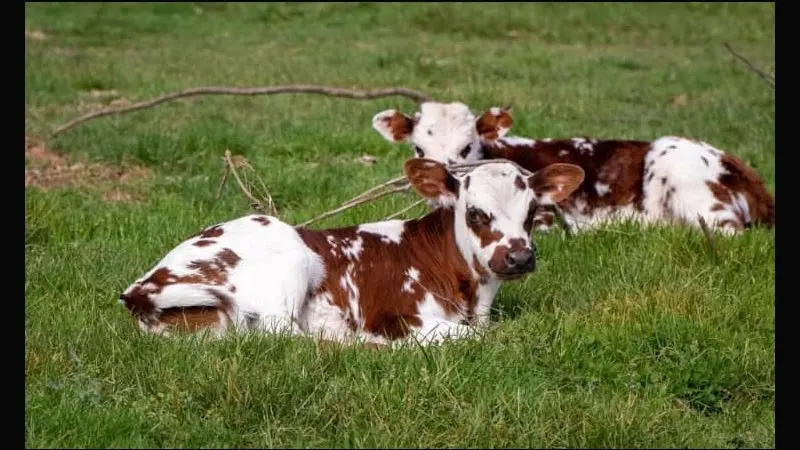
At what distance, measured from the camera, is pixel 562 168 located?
6914 millimetres

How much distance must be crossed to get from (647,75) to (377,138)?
7526mm

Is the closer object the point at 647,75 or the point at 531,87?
the point at 531,87

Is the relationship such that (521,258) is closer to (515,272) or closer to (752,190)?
(515,272)

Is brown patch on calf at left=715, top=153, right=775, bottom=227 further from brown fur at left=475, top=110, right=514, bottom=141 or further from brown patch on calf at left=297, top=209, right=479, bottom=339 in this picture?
brown patch on calf at left=297, top=209, right=479, bottom=339

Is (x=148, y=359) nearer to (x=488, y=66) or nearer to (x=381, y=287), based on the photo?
(x=381, y=287)

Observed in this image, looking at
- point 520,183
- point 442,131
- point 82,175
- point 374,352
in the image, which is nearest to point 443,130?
point 442,131

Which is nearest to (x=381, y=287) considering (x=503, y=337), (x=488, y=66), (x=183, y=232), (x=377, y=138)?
(x=503, y=337)

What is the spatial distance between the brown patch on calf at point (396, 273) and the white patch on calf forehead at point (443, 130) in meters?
2.15

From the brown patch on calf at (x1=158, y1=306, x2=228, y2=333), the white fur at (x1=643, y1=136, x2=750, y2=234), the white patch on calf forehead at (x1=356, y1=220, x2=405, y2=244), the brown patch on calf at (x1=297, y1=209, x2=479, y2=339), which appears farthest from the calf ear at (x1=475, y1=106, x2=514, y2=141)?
the brown patch on calf at (x1=158, y1=306, x2=228, y2=333)

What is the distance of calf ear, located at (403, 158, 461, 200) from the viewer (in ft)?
22.9

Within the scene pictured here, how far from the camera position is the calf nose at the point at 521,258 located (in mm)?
6414

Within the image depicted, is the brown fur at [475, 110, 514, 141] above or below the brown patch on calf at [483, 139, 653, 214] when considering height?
above

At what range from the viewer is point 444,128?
955 cm

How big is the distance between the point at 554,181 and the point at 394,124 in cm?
293
